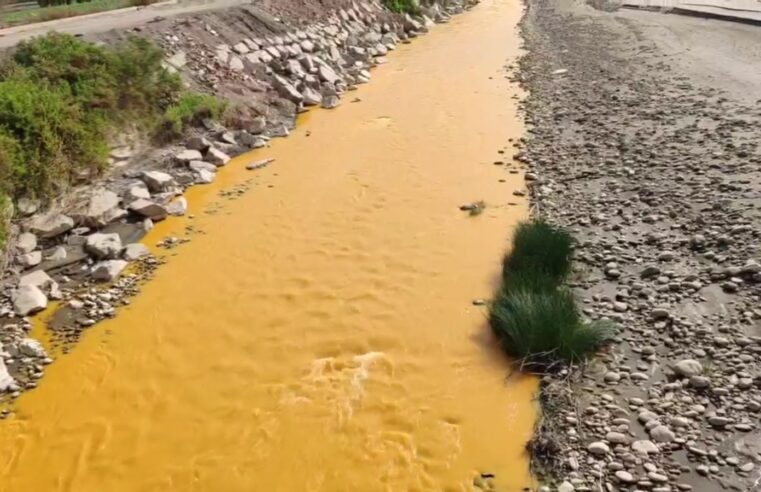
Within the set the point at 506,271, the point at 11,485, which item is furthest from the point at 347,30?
the point at 11,485

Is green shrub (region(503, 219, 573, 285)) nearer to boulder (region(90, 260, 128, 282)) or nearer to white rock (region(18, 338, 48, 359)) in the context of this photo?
boulder (region(90, 260, 128, 282))

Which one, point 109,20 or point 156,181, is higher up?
point 109,20

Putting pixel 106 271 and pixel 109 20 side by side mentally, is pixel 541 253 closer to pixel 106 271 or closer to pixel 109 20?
pixel 106 271

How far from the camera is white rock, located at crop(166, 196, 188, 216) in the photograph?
1184cm

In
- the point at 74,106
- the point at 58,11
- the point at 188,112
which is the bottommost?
the point at 188,112

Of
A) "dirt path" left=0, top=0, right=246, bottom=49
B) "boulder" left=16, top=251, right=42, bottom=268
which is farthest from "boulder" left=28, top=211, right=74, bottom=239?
"dirt path" left=0, top=0, right=246, bottom=49

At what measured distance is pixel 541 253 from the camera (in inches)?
344

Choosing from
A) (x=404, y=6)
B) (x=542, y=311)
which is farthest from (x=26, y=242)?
(x=404, y=6)

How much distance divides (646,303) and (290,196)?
6756mm

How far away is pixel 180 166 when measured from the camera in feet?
44.0

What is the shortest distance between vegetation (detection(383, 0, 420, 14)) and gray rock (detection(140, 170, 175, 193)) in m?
17.9

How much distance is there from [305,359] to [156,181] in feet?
19.8

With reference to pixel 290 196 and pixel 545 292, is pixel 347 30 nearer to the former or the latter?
pixel 290 196

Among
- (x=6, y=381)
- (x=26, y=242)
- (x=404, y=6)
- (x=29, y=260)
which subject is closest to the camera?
(x=6, y=381)
